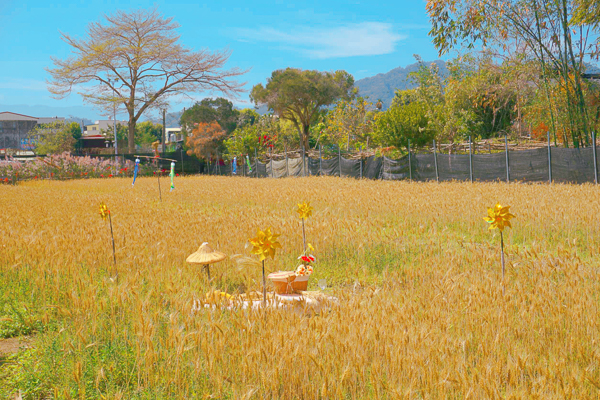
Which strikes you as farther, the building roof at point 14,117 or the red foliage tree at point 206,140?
the building roof at point 14,117

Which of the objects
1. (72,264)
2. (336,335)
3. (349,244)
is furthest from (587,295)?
(72,264)

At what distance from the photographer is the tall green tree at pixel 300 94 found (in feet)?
131

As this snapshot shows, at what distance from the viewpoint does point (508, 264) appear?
513cm

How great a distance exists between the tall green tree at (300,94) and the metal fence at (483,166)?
14673mm

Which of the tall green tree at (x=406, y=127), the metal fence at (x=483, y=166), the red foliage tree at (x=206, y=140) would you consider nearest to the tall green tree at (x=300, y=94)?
the red foliage tree at (x=206, y=140)

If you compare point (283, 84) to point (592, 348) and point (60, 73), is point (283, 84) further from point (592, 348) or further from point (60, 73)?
point (592, 348)

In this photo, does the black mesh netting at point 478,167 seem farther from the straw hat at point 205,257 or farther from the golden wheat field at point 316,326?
the straw hat at point 205,257

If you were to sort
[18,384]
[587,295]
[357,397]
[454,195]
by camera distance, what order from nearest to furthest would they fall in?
[357,397]
[18,384]
[587,295]
[454,195]

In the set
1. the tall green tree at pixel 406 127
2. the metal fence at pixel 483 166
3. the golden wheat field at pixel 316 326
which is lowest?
the golden wheat field at pixel 316 326

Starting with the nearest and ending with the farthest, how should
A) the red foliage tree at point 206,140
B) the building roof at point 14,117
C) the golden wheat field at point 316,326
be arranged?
the golden wheat field at point 316,326
the red foliage tree at point 206,140
the building roof at point 14,117

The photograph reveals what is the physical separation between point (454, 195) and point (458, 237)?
225 inches

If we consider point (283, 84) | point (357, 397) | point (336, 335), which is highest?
point (283, 84)

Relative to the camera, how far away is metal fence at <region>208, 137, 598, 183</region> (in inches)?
590

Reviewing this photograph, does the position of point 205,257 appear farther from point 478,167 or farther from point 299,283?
point 478,167
